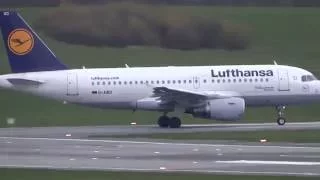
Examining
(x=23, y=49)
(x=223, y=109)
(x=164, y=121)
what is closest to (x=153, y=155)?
(x=223, y=109)

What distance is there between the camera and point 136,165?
29906 mm

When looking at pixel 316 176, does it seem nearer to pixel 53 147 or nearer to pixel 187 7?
pixel 53 147

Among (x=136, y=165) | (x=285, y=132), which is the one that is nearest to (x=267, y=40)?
(x=285, y=132)

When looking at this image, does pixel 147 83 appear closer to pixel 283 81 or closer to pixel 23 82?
pixel 23 82

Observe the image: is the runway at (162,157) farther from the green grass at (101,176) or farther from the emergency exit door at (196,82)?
the emergency exit door at (196,82)

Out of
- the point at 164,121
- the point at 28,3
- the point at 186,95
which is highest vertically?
the point at 28,3

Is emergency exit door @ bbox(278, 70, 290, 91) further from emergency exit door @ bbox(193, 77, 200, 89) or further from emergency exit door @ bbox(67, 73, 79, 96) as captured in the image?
emergency exit door @ bbox(67, 73, 79, 96)

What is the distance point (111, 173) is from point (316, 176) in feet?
16.9

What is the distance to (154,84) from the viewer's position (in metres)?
47.2

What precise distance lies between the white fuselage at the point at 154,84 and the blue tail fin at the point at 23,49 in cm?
36

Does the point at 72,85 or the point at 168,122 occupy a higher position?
the point at 72,85

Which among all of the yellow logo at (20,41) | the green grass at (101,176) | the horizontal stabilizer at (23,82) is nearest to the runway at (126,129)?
the horizontal stabilizer at (23,82)

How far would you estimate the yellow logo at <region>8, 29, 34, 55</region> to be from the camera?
155 ft

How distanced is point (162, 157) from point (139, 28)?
3689 cm
